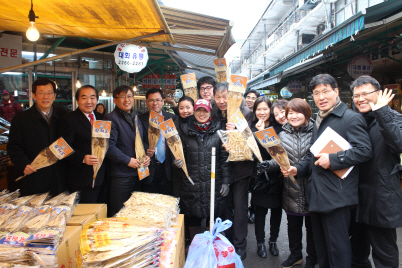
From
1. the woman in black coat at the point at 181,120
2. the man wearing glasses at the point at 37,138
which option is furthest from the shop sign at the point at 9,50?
the woman in black coat at the point at 181,120

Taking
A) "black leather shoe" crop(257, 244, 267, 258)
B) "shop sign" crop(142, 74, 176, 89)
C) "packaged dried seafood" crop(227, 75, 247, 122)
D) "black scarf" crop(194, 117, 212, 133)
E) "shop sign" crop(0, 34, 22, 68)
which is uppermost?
"shop sign" crop(142, 74, 176, 89)

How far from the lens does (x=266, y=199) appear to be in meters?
3.17

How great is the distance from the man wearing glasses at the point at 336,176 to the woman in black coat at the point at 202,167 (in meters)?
1.03

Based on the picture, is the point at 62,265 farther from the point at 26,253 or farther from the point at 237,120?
the point at 237,120

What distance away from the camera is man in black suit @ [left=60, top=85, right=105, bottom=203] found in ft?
9.43

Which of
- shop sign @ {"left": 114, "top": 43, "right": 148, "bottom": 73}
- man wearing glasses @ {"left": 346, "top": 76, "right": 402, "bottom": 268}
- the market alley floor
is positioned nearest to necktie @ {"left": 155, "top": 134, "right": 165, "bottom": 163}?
the market alley floor

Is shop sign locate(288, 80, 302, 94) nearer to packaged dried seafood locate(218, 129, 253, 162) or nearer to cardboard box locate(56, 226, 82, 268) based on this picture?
packaged dried seafood locate(218, 129, 253, 162)

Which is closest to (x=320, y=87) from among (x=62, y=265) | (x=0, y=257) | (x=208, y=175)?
(x=208, y=175)

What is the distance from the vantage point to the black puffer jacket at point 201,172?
2984 mm

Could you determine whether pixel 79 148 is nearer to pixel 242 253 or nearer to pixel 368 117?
pixel 242 253

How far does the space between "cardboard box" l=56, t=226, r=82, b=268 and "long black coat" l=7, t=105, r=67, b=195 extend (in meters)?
1.15

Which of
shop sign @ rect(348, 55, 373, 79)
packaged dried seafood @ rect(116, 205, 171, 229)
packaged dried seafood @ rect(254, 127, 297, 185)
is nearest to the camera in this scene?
packaged dried seafood @ rect(116, 205, 171, 229)

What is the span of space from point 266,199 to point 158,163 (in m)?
1.46

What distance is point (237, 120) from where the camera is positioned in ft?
9.00
